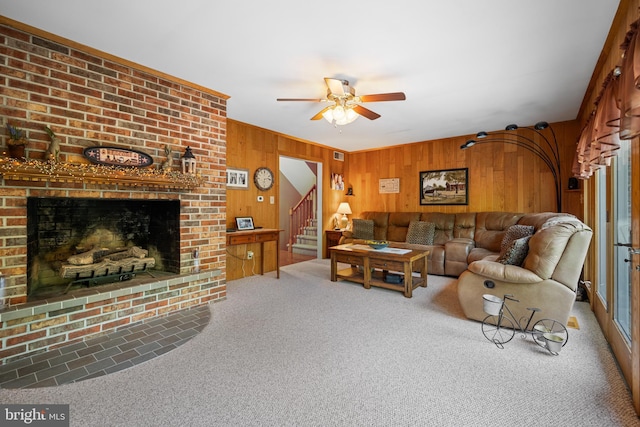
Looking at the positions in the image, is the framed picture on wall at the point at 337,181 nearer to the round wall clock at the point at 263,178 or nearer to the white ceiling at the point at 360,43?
the round wall clock at the point at 263,178

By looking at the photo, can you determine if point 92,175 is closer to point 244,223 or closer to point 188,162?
point 188,162

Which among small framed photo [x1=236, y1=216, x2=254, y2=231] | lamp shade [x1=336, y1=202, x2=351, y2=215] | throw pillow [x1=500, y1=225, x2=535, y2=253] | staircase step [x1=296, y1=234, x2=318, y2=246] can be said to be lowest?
staircase step [x1=296, y1=234, x2=318, y2=246]

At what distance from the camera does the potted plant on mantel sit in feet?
6.78

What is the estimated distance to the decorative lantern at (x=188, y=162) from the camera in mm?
3037

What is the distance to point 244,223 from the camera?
458 cm

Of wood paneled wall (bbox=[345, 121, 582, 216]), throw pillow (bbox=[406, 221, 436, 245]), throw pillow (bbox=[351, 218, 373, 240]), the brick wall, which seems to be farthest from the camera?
throw pillow (bbox=[351, 218, 373, 240])

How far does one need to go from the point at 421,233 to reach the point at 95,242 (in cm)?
467

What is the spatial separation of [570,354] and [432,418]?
1464 millimetres

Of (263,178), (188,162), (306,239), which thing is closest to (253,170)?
(263,178)

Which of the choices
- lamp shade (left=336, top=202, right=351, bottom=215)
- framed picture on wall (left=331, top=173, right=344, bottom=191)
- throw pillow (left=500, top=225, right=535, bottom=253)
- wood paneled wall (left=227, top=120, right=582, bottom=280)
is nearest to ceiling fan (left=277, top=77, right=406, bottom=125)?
wood paneled wall (left=227, top=120, right=582, bottom=280)

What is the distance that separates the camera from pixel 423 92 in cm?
339

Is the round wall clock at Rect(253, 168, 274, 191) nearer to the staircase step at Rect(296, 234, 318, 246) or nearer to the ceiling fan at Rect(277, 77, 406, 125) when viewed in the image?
the ceiling fan at Rect(277, 77, 406, 125)

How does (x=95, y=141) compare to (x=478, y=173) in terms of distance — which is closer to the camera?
(x=95, y=141)

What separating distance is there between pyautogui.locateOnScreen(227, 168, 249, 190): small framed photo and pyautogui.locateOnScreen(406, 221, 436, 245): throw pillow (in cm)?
301
